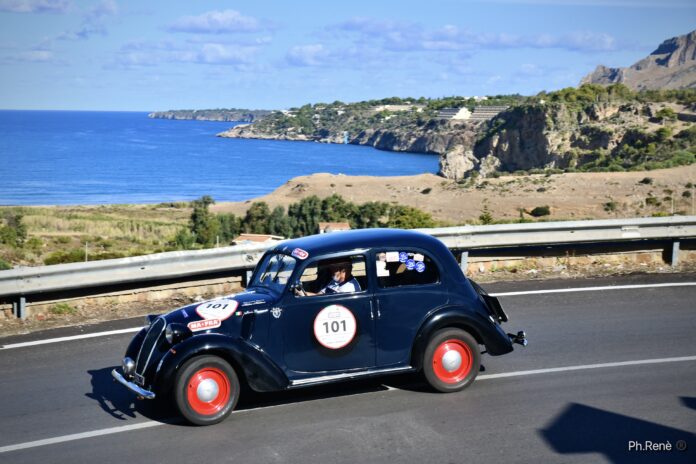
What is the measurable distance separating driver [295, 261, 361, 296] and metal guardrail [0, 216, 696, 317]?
3.92 meters

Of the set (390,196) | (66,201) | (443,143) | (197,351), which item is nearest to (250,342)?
(197,351)

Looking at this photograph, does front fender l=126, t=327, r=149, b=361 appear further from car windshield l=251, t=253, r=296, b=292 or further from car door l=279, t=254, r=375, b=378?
car door l=279, t=254, r=375, b=378

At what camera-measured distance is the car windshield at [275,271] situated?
7.42 meters

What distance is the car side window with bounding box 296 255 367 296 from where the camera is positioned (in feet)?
24.5

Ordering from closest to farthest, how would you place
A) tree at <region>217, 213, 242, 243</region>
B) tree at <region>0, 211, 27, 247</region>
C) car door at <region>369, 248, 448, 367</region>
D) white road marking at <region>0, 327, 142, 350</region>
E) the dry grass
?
car door at <region>369, 248, 448, 367</region>, white road marking at <region>0, 327, 142, 350</region>, the dry grass, tree at <region>0, 211, 27, 247</region>, tree at <region>217, 213, 242, 243</region>

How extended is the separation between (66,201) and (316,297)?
8710 centimetres

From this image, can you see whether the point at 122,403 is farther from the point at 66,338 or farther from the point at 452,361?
the point at 452,361

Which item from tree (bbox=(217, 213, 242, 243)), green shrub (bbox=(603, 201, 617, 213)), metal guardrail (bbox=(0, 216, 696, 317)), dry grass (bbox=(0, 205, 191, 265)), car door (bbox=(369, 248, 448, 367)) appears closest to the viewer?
car door (bbox=(369, 248, 448, 367))

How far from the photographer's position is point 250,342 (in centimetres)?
697

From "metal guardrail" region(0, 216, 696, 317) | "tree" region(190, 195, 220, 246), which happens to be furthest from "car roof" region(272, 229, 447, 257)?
"tree" region(190, 195, 220, 246)

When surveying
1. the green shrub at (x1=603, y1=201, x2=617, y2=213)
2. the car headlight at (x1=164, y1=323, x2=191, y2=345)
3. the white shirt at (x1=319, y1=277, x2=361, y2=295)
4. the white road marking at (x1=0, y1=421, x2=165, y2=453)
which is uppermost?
the green shrub at (x1=603, y1=201, x2=617, y2=213)

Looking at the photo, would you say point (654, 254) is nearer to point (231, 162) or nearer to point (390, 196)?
point (390, 196)

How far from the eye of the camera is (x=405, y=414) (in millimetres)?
7102

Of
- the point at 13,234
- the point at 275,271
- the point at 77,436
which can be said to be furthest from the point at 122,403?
the point at 13,234
